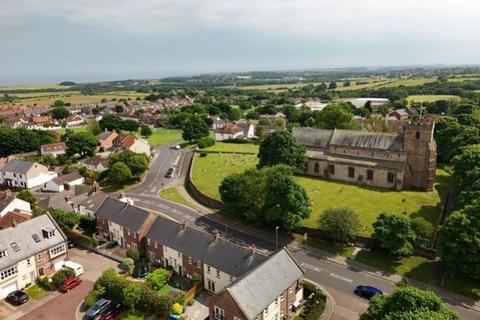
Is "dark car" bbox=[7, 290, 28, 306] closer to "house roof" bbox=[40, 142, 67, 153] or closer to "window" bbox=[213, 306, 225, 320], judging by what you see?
"window" bbox=[213, 306, 225, 320]

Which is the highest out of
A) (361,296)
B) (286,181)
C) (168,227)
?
(286,181)

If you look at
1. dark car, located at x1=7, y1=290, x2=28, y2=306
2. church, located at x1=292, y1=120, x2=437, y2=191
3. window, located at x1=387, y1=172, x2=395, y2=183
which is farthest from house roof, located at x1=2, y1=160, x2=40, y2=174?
window, located at x1=387, y1=172, x2=395, y2=183

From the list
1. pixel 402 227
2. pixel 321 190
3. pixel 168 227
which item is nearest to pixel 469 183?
pixel 402 227

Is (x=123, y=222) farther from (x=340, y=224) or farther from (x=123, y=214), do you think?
(x=340, y=224)

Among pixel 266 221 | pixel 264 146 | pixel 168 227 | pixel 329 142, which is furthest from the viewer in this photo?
pixel 329 142

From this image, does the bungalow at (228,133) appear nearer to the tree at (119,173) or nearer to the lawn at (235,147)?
the lawn at (235,147)

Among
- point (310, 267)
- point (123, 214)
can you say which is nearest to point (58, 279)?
point (123, 214)

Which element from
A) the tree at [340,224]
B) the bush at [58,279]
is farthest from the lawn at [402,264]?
the bush at [58,279]

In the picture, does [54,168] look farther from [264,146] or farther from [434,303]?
[434,303]
